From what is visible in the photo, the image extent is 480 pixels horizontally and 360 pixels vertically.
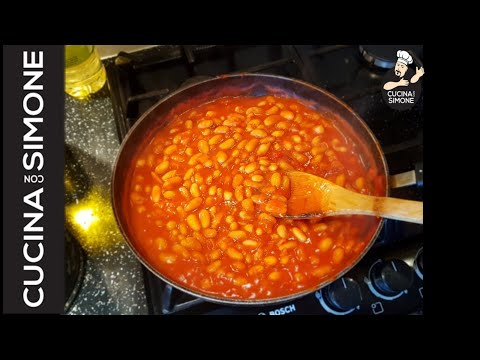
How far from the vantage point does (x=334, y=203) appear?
1.22m

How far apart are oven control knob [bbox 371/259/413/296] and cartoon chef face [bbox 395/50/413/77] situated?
0.58m

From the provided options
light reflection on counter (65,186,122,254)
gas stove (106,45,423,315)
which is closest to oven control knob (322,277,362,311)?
gas stove (106,45,423,315)

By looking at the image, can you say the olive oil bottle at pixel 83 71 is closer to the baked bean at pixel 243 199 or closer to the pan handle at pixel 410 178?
the baked bean at pixel 243 199

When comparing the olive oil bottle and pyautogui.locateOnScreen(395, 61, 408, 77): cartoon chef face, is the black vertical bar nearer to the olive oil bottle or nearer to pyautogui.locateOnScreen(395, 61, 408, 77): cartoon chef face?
the olive oil bottle

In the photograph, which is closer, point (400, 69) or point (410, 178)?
point (410, 178)

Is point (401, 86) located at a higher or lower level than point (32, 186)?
higher

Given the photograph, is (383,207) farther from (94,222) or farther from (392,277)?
(94,222)

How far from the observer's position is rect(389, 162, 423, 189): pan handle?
3.90 ft

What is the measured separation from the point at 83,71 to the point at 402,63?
1007 mm

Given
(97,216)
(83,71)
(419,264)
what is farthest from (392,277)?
(83,71)

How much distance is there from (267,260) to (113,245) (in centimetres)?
47

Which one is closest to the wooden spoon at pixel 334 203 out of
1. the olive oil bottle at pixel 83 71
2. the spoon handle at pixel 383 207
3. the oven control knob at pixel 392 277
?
the spoon handle at pixel 383 207

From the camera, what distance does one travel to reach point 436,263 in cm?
128

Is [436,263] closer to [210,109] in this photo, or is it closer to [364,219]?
[364,219]
